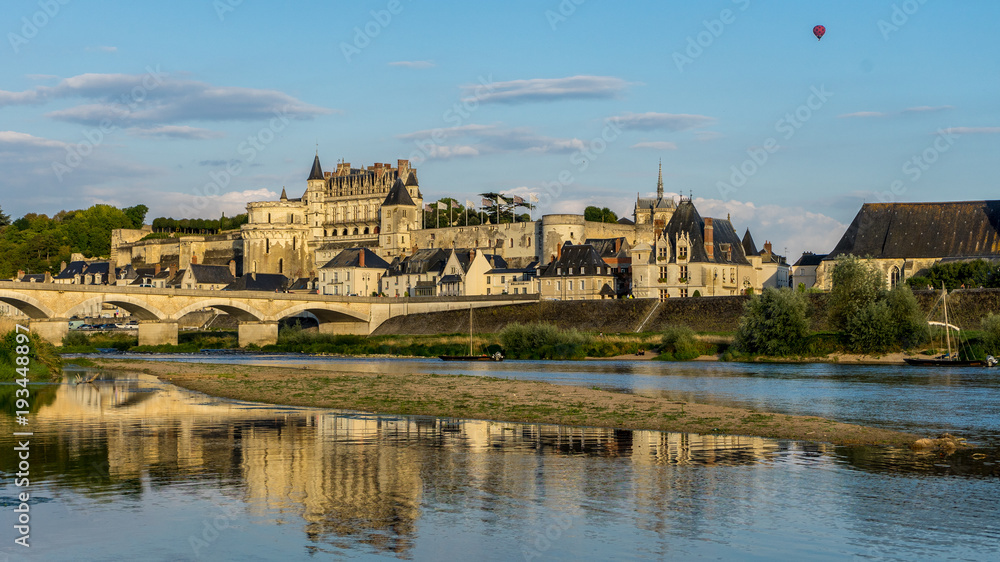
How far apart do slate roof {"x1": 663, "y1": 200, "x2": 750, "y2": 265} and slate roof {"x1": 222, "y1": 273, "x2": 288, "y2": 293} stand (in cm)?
4708

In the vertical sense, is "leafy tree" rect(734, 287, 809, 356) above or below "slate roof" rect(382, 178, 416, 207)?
below

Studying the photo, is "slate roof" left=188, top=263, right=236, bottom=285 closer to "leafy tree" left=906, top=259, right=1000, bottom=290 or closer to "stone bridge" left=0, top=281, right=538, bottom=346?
"stone bridge" left=0, top=281, right=538, bottom=346

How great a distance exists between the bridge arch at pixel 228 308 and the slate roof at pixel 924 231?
150ft

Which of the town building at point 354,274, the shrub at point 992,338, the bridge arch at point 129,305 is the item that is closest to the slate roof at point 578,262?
the town building at point 354,274

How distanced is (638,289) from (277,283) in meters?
47.8

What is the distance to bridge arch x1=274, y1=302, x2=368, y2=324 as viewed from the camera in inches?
3085

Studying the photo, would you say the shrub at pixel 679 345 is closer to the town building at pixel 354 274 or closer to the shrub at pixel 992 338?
the shrub at pixel 992 338

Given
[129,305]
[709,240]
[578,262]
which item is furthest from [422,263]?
[129,305]

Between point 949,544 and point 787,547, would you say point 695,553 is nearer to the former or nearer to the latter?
point 787,547

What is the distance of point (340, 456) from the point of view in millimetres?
16531

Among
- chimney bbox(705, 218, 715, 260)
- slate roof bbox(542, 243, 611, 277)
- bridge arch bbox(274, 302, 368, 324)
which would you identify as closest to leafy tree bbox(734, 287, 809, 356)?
chimney bbox(705, 218, 715, 260)

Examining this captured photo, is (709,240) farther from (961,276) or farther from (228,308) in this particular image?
(228,308)

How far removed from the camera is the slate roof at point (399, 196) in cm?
11875

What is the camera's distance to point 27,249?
5561 inches
